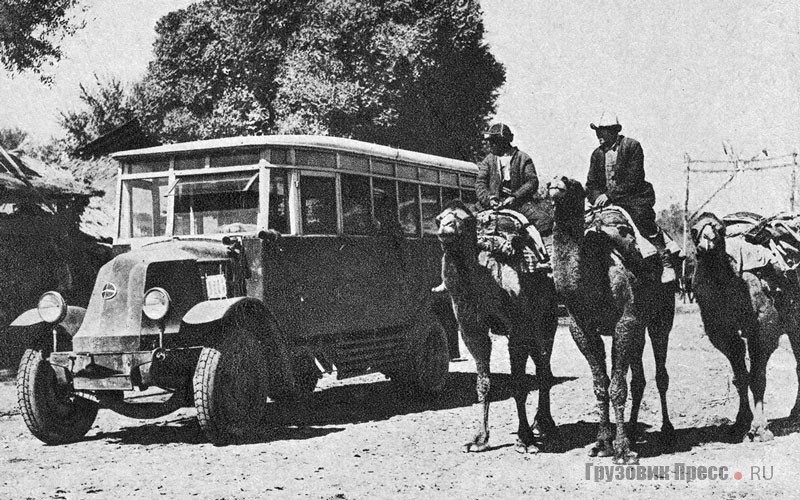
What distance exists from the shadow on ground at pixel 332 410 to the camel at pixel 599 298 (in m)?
0.93

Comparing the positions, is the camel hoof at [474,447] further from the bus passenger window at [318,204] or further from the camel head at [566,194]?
the bus passenger window at [318,204]

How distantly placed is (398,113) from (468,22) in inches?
162

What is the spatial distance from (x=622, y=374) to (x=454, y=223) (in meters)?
1.78

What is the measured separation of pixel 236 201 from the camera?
9.77 m

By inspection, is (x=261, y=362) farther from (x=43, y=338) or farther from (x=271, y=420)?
(x=43, y=338)

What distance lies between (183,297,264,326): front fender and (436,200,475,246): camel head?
2173mm

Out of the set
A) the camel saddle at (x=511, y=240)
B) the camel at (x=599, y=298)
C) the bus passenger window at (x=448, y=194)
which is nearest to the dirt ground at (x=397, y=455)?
the camel at (x=599, y=298)

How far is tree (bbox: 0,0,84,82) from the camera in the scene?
744 inches

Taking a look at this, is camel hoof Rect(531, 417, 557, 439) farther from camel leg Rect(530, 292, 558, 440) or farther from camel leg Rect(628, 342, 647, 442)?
camel leg Rect(628, 342, 647, 442)

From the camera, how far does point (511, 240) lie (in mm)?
8094

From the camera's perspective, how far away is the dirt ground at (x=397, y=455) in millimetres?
6582

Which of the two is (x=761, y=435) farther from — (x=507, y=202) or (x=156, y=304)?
(x=156, y=304)

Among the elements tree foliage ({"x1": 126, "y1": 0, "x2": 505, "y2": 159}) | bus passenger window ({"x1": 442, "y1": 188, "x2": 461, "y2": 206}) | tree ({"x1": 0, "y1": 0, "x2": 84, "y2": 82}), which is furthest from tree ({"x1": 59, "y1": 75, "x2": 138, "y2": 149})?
bus passenger window ({"x1": 442, "y1": 188, "x2": 461, "y2": 206})

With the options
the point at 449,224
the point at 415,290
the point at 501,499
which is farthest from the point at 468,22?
the point at 501,499
